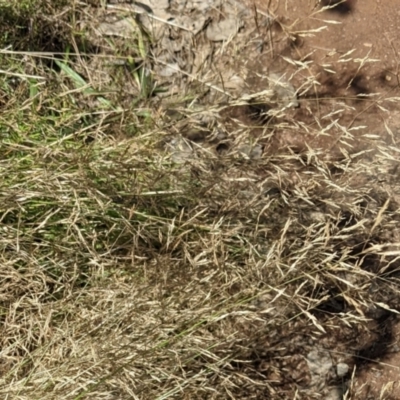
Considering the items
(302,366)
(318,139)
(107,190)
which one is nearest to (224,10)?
(318,139)

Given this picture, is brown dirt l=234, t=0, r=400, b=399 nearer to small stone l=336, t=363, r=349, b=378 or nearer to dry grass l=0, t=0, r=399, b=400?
dry grass l=0, t=0, r=399, b=400

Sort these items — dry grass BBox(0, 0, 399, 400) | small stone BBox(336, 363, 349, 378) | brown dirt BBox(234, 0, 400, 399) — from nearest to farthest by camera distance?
dry grass BBox(0, 0, 399, 400) → small stone BBox(336, 363, 349, 378) → brown dirt BBox(234, 0, 400, 399)

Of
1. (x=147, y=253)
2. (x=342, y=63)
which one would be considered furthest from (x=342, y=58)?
(x=147, y=253)

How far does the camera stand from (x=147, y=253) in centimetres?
250

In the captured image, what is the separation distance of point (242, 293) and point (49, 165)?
0.76 m

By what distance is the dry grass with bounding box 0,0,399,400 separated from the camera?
88.8 inches

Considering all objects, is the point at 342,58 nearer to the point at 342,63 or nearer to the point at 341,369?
the point at 342,63

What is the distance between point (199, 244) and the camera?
2.47 meters

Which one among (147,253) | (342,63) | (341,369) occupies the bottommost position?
(341,369)

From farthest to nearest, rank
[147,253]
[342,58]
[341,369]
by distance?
[342,58]
[341,369]
[147,253]

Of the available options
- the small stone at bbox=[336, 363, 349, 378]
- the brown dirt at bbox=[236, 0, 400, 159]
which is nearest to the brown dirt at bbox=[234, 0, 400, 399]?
the brown dirt at bbox=[236, 0, 400, 159]

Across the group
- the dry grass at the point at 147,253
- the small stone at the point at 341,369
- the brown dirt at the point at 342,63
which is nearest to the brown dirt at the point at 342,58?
the brown dirt at the point at 342,63

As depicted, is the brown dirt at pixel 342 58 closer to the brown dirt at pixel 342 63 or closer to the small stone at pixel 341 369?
the brown dirt at pixel 342 63

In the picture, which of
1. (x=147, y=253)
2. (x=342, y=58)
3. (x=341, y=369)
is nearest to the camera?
(x=147, y=253)
